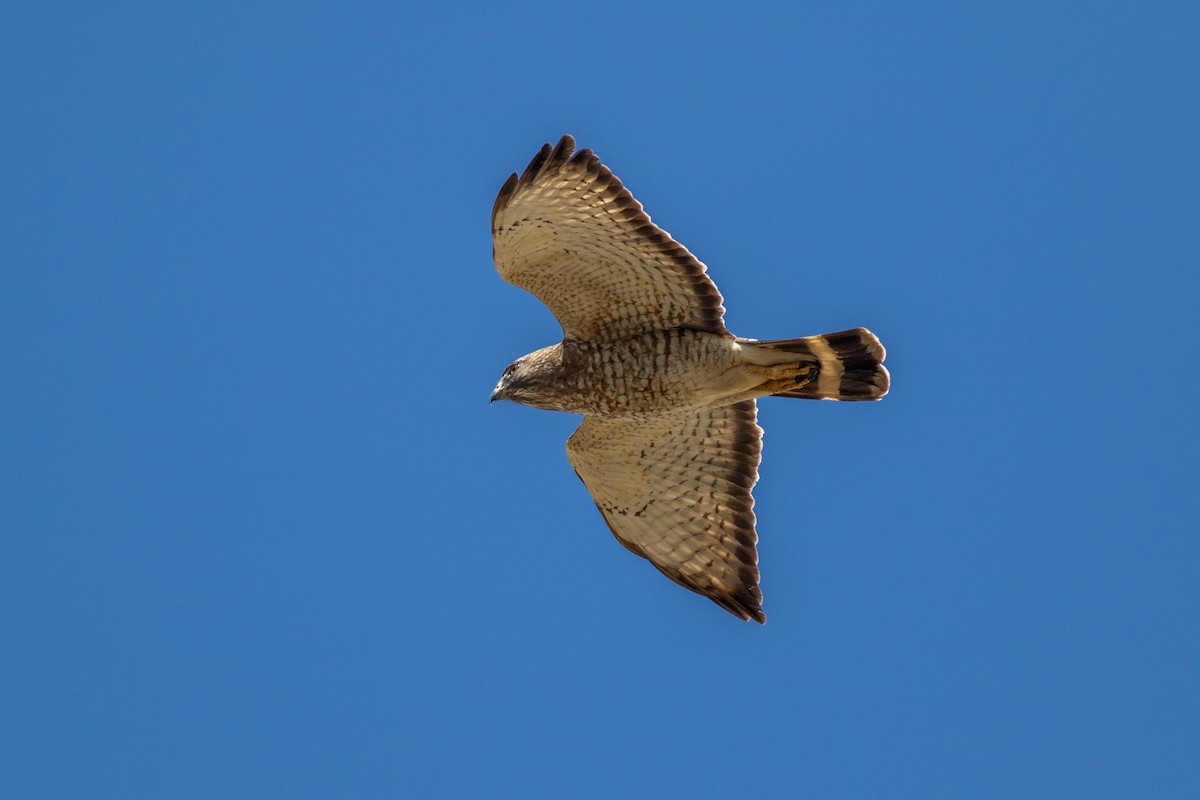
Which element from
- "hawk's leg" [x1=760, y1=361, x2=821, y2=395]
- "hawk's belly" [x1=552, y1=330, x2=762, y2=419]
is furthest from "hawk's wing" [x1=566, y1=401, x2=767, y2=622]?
"hawk's leg" [x1=760, y1=361, x2=821, y2=395]

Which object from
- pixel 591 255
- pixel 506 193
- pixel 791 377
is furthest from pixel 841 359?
pixel 506 193


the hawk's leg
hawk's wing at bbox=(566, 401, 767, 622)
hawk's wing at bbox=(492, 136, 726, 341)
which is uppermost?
hawk's wing at bbox=(492, 136, 726, 341)

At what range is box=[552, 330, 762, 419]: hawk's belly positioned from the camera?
8.50m

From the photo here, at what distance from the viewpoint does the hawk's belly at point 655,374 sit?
8.50m

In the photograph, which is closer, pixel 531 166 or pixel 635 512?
pixel 531 166

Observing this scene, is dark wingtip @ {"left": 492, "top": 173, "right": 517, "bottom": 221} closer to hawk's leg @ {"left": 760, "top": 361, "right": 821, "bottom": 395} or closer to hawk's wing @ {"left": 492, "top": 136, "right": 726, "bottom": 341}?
hawk's wing @ {"left": 492, "top": 136, "right": 726, "bottom": 341}

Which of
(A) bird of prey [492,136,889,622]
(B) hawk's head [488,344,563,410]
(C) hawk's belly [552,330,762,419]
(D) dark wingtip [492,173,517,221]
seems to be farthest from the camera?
(B) hawk's head [488,344,563,410]

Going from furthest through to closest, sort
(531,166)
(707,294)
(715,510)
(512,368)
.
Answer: (715,510), (512,368), (707,294), (531,166)

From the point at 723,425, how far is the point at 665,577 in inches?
48.4

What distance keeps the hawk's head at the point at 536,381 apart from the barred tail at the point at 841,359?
1246mm

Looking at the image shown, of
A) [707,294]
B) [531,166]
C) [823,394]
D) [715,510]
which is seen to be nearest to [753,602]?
[715,510]

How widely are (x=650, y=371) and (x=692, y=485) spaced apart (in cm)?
138

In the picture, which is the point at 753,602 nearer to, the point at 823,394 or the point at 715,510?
the point at 715,510

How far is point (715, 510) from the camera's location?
958 cm
